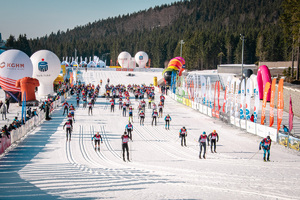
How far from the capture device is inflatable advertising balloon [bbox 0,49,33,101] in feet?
102

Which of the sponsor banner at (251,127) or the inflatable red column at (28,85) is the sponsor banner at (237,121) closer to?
the sponsor banner at (251,127)

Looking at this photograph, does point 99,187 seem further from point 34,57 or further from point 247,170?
point 34,57

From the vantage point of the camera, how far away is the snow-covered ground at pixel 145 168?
31.3 feet

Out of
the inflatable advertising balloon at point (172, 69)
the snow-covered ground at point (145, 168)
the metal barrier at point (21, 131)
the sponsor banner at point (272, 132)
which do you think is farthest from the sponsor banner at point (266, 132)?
the inflatable advertising balloon at point (172, 69)

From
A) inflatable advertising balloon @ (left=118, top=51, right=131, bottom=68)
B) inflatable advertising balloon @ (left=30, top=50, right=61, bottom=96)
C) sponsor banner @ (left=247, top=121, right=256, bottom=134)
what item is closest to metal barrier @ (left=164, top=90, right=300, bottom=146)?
sponsor banner @ (left=247, top=121, right=256, bottom=134)

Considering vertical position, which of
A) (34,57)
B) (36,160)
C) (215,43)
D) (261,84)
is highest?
(215,43)

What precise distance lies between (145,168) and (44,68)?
2662 centimetres

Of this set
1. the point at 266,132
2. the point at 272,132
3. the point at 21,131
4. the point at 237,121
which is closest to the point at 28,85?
the point at 21,131

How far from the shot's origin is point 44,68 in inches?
1420

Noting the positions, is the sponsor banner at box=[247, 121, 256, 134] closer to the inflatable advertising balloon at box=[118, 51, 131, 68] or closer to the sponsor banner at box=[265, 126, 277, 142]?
the sponsor banner at box=[265, 126, 277, 142]

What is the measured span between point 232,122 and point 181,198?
14959 mm

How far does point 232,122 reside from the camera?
75.7ft

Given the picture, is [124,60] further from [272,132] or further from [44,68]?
[272,132]

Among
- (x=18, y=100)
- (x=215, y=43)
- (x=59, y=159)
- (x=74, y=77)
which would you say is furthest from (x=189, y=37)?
(x=59, y=159)
